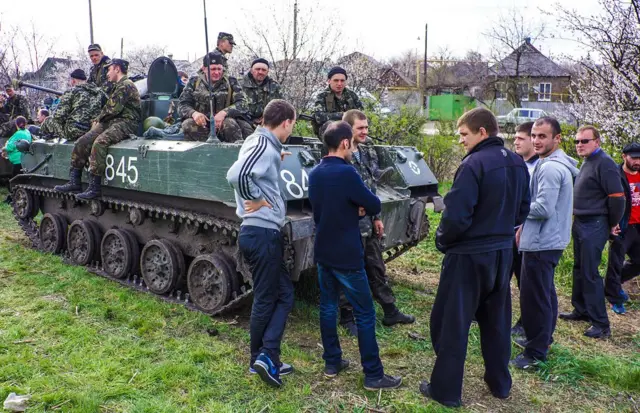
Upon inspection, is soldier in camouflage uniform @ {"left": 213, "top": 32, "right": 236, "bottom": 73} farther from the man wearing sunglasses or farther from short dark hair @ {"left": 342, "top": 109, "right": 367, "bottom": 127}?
the man wearing sunglasses

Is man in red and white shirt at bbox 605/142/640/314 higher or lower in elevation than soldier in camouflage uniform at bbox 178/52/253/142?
lower

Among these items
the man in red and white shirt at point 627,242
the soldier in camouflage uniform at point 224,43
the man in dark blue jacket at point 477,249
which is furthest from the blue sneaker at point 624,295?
the soldier in camouflage uniform at point 224,43

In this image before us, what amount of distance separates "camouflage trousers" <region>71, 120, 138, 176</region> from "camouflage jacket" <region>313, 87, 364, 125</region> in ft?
7.78

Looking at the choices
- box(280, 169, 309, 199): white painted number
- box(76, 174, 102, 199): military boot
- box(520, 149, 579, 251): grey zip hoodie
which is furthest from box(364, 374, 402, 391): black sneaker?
box(76, 174, 102, 199): military boot

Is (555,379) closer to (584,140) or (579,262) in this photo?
(579,262)

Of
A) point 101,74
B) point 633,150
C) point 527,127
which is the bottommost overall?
point 633,150

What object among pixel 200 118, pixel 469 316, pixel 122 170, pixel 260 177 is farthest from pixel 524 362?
pixel 122 170

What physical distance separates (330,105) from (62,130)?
3.80m


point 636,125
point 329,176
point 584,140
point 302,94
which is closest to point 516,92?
point 302,94

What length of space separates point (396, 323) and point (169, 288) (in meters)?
2.54

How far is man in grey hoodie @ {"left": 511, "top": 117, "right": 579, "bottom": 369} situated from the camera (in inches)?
191

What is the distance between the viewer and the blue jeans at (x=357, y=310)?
4.26m

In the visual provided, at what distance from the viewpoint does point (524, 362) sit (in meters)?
4.91

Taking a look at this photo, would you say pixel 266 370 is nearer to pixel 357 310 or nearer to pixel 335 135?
pixel 357 310
